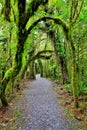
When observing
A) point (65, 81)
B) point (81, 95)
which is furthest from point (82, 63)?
point (65, 81)

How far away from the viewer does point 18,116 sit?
10992mm

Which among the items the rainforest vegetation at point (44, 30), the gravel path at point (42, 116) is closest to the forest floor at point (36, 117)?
the gravel path at point (42, 116)

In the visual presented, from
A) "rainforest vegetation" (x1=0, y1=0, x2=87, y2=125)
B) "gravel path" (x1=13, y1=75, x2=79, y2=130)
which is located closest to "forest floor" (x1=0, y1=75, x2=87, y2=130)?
"gravel path" (x1=13, y1=75, x2=79, y2=130)

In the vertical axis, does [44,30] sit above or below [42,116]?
above

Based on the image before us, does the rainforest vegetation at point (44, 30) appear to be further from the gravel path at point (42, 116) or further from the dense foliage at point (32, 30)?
the gravel path at point (42, 116)

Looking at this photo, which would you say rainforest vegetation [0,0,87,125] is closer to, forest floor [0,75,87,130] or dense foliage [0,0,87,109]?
dense foliage [0,0,87,109]

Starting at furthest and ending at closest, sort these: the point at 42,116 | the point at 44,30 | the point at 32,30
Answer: the point at 44,30
the point at 32,30
the point at 42,116

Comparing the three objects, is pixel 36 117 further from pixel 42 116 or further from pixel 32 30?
pixel 32 30

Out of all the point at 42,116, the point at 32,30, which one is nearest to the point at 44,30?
the point at 32,30

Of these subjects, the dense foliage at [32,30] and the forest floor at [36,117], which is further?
→ the dense foliage at [32,30]

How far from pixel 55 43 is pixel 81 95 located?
8.22 meters

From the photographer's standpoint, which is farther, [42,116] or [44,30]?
[44,30]

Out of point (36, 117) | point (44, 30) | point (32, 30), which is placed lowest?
point (36, 117)

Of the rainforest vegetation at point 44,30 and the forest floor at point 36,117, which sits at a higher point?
the rainforest vegetation at point 44,30
